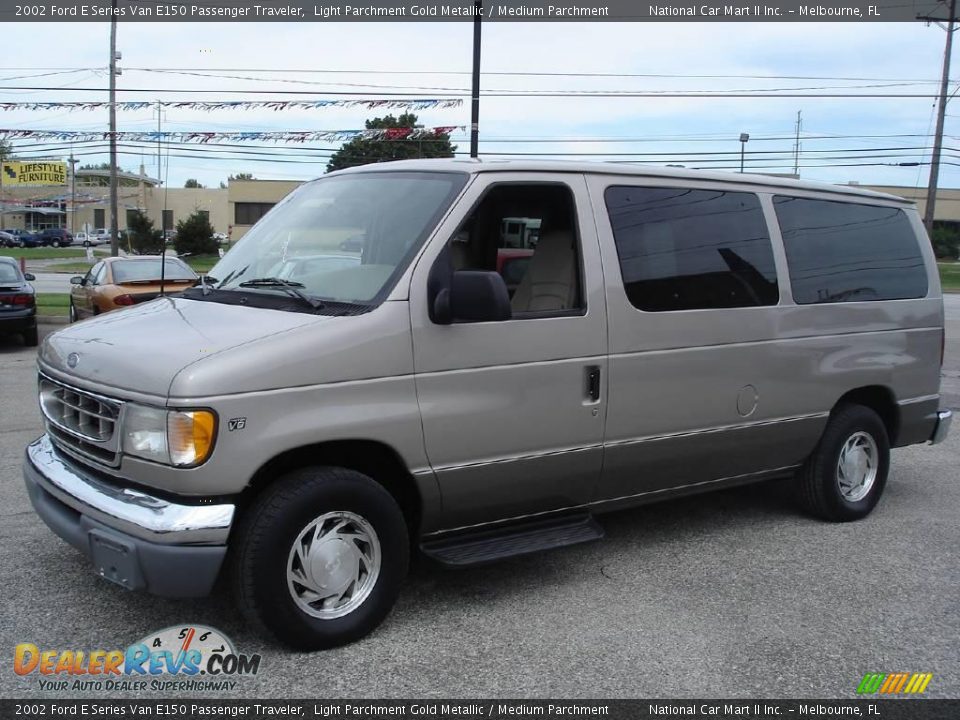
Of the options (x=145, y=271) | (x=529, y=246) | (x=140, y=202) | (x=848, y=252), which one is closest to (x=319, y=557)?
(x=529, y=246)

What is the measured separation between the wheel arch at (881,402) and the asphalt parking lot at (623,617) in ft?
2.29

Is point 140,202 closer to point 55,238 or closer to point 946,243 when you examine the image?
point 55,238

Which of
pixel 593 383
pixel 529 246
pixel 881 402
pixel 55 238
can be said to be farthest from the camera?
pixel 55 238

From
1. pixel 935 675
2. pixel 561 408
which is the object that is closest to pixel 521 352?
pixel 561 408

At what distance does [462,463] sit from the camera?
417 centimetres

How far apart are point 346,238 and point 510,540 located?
5.43ft

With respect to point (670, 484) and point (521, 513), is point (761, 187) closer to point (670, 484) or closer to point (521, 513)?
point (670, 484)

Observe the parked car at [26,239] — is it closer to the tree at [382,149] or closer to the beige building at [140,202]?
the beige building at [140,202]

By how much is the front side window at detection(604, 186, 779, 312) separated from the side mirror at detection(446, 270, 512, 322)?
96 centimetres

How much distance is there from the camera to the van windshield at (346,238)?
13.6ft

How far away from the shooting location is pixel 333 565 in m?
3.83

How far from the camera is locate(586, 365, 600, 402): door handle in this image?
14.8ft

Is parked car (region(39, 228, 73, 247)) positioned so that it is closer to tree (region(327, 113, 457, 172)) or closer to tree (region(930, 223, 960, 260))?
tree (region(327, 113, 457, 172))


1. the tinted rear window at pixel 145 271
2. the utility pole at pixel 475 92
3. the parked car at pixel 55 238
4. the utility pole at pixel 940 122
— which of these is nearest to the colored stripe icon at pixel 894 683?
the tinted rear window at pixel 145 271
